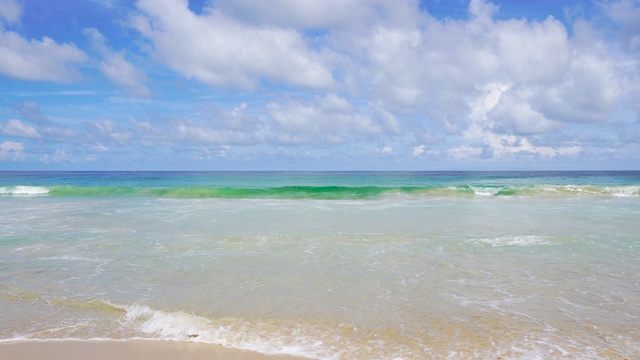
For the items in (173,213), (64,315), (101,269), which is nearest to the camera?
(64,315)

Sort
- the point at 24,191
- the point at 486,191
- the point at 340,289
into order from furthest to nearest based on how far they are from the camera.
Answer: the point at 24,191 → the point at 486,191 → the point at 340,289

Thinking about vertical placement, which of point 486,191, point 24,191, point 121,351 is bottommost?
point 121,351

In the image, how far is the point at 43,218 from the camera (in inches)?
630

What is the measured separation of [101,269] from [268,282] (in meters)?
3.28

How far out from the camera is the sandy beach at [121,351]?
4.34m

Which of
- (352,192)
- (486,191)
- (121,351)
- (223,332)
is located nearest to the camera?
(121,351)

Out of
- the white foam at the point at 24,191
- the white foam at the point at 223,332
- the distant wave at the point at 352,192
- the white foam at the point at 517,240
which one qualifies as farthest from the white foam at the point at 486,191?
the white foam at the point at 24,191

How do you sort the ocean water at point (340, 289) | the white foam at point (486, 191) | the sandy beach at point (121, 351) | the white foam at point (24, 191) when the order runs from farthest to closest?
the white foam at point (24, 191) → the white foam at point (486, 191) → the ocean water at point (340, 289) → the sandy beach at point (121, 351)

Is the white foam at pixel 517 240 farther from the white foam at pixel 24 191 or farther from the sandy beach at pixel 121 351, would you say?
the white foam at pixel 24 191

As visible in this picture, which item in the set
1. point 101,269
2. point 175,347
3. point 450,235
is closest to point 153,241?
point 101,269

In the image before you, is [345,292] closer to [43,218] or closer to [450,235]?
[450,235]

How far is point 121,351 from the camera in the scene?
446 centimetres

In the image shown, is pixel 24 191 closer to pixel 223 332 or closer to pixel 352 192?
pixel 352 192

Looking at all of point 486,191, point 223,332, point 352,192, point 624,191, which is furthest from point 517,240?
point 624,191
